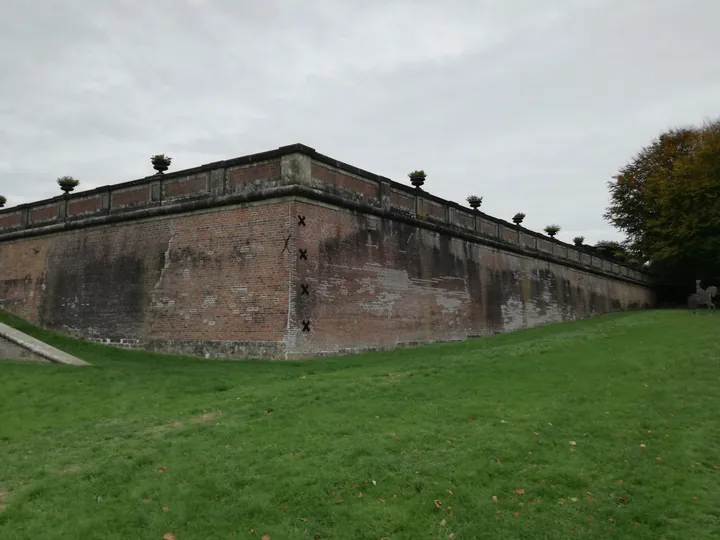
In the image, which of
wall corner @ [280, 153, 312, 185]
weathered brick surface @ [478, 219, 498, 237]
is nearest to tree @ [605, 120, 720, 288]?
weathered brick surface @ [478, 219, 498, 237]

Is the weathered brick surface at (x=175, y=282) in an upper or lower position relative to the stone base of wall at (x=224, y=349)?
upper

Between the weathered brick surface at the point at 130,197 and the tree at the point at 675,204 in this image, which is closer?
the weathered brick surface at the point at 130,197

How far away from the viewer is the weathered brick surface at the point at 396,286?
1379cm

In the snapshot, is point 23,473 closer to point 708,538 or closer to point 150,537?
point 150,537

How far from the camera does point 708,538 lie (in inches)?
178

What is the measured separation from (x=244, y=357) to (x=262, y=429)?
20.6 feet

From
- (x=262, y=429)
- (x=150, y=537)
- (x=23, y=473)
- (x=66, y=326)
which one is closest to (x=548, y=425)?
(x=262, y=429)

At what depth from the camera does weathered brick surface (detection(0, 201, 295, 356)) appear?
13.4m

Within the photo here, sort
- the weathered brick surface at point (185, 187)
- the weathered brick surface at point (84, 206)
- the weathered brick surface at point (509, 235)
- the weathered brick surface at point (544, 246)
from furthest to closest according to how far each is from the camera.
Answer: the weathered brick surface at point (544, 246)
the weathered brick surface at point (509, 235)
the weathered brick surface at point (84, 206)
the weathered brick surface at point (185, 187)

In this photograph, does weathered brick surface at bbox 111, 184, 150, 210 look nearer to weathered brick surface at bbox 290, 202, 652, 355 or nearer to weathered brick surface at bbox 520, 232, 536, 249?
weathered brick surface at bbox 290, 202, 652, 355

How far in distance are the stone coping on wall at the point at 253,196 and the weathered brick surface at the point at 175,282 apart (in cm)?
41

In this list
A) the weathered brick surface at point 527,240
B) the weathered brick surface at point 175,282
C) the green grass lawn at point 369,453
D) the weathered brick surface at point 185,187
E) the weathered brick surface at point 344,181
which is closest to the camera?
the green grass lawn at point 369,453

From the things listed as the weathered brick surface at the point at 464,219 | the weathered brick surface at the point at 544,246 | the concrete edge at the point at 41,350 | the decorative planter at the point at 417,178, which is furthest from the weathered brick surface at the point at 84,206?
the weathered brick surface at the point at 544,246

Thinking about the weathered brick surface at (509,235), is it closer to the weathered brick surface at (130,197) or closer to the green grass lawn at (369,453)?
the green grass lawn at (369,453)
